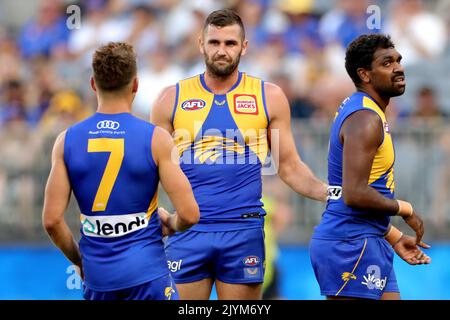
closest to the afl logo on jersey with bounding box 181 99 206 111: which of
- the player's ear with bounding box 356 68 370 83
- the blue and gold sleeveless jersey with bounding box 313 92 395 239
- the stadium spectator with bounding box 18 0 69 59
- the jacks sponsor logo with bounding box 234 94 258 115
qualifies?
the jacks sponsor logo with bounding box 234 94 258 115

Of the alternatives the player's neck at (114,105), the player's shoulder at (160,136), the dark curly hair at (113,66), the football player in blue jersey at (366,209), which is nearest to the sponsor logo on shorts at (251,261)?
the football player in blue jersey at (366,209)

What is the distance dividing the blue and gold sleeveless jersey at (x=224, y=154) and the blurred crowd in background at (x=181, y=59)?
5365 mm

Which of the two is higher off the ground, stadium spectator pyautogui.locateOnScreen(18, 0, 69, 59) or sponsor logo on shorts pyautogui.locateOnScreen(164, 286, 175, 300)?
stadium spectator pyautogui.locateOnScreen(18, 0, 69, 59)

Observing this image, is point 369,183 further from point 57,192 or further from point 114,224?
point 57,192

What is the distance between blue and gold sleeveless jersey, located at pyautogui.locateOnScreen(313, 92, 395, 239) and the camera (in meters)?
7.24

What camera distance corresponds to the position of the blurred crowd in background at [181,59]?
1405cm

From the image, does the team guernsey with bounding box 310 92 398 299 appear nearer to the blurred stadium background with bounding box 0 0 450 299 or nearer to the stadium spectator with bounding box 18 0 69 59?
the blurred stadium background with bounding box 0 0 450 299

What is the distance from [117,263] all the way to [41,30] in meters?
11.1

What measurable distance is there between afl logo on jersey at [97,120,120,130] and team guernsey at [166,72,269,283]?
1803 mm

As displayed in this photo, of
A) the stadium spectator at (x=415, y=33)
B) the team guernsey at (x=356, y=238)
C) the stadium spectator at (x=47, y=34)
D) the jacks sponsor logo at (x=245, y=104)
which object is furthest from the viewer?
the stadium spectator at (x=47, y=34)

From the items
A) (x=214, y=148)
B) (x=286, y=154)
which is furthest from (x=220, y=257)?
(x=286, y=154)

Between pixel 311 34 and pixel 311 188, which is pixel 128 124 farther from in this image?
pixel 311 34

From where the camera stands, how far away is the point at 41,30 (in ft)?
54.9

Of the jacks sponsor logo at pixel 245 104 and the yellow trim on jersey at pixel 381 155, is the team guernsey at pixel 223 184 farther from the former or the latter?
the yellow trim on jersey at pixel 381 155
